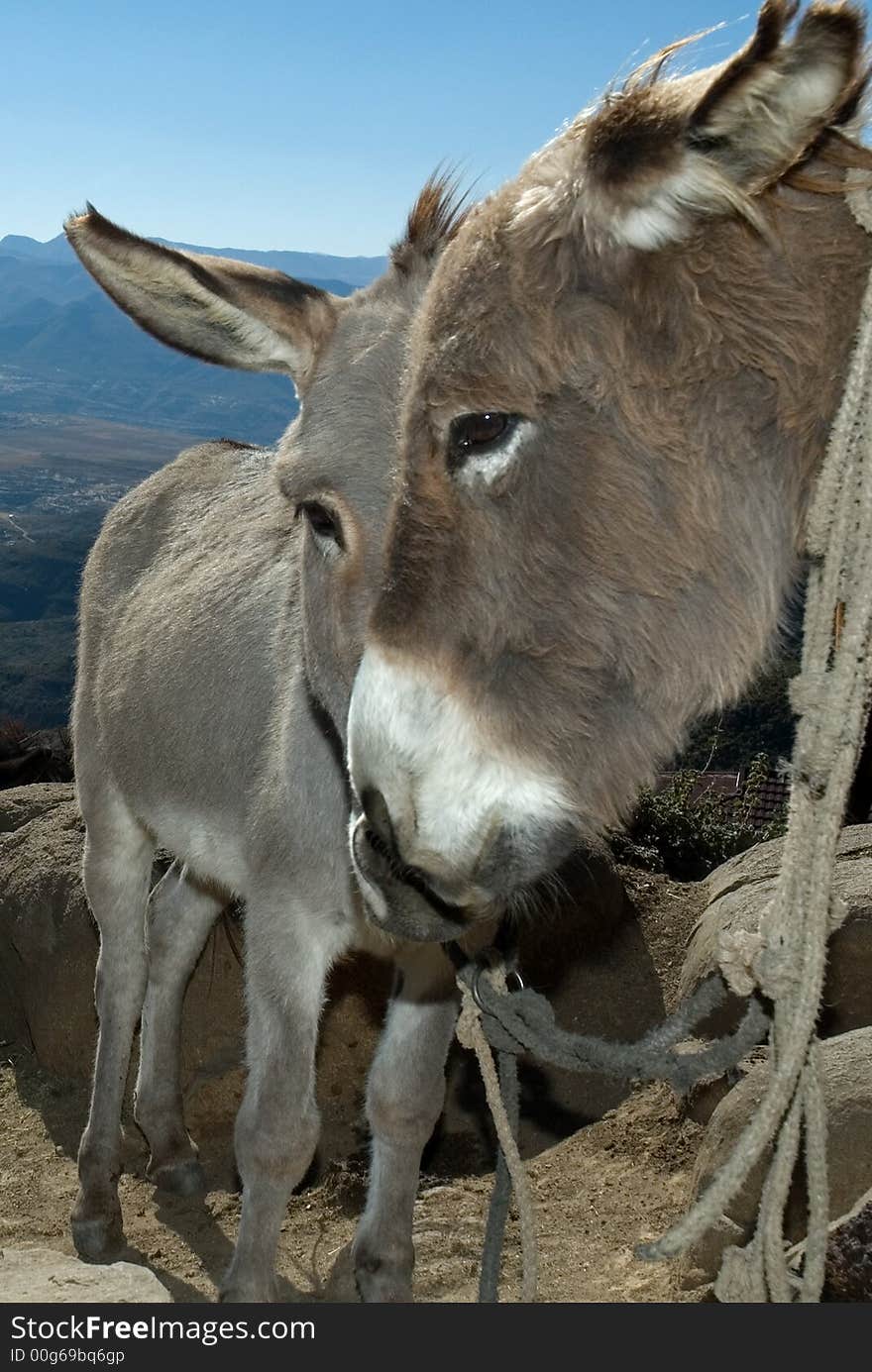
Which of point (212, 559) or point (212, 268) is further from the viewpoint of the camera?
point (212, 559)

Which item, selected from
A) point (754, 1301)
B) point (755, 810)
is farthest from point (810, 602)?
point (755, 810)

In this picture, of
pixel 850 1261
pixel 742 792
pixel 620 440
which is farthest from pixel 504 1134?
pixel 742 792

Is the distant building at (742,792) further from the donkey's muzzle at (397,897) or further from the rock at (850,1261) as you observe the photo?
the donkey's muzzle at (397,897)

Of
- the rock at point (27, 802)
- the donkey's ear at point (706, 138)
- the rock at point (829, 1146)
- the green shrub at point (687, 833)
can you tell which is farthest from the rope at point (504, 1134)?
the green shrub at point (687, 833)

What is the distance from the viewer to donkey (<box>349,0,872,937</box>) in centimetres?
146

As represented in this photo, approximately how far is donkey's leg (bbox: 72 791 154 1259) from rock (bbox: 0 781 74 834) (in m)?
2.55

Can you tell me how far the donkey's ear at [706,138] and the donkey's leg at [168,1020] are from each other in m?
3.77

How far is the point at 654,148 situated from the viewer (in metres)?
1.38

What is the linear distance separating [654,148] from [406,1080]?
269 centimetres

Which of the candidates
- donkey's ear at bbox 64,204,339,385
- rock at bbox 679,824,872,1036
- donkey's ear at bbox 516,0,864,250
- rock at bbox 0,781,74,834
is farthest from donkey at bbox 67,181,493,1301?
rock at bbox 0,781,74,834

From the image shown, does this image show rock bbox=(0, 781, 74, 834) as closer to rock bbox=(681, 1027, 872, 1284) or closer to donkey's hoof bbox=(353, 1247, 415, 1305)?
donkey's hoof bbox=(353, 1247, 415, 1305)

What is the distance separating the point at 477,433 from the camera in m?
1.52

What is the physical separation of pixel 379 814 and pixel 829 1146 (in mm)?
2032
